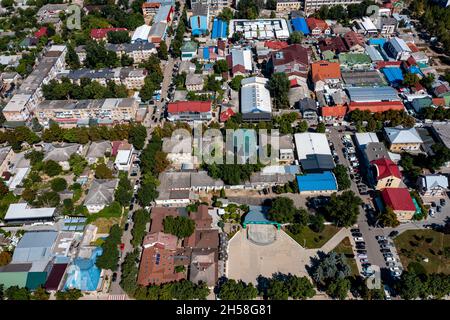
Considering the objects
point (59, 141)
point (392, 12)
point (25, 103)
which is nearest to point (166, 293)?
point (59, 141)

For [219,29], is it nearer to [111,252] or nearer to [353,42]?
[353,42]

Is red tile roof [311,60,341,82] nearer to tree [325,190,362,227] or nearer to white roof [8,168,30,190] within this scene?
tree [325,190,362,227]

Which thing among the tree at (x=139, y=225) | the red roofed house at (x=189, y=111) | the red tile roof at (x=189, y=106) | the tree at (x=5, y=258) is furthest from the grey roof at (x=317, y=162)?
the tree at (x=5, y=258)

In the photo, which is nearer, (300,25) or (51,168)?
(51,168)

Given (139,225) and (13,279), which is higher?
(139,225)

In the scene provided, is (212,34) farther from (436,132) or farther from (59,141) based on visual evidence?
(436,132)

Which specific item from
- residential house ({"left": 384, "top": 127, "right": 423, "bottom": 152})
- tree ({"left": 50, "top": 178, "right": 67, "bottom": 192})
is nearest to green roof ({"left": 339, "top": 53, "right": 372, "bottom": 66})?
residential house ({"left": 384, "top": 127, "right": 423, "bottom": 152})

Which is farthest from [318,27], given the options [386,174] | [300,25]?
[386,174]
